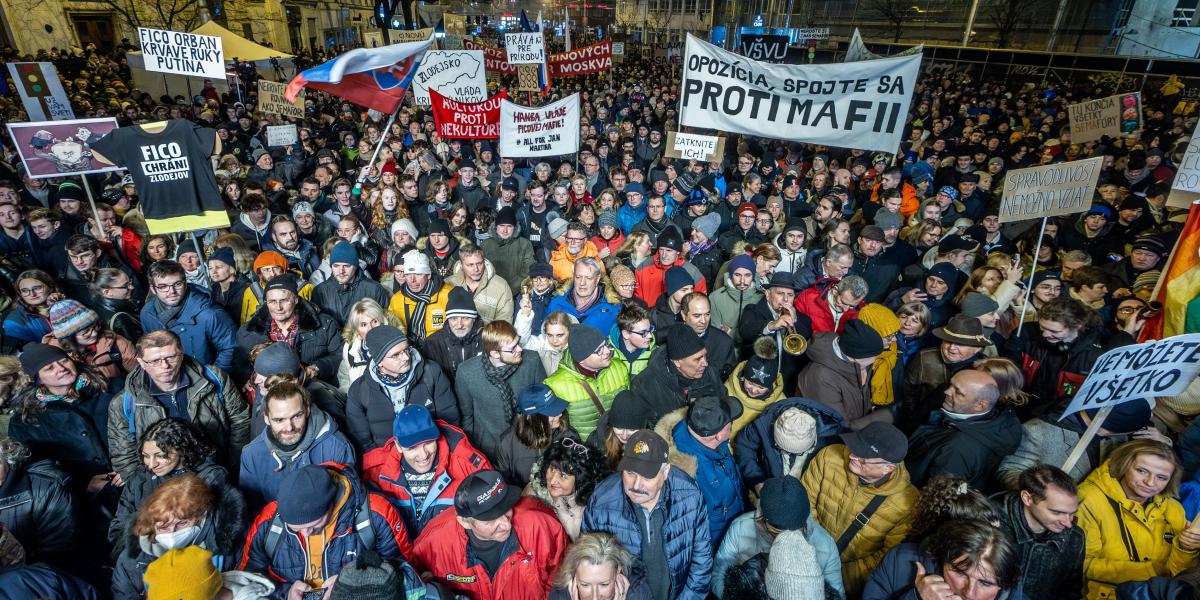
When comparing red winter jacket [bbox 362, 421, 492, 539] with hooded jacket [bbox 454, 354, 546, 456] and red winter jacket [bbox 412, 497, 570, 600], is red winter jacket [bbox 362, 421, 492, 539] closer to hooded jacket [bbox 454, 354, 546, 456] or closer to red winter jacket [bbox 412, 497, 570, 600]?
red winter jacket [bbox 412, 497, 570, 600]

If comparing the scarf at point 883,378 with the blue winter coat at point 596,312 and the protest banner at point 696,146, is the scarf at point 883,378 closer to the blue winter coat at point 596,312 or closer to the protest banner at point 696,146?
the blue winter coat at point 596,312

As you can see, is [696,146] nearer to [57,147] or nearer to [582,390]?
[582,390]

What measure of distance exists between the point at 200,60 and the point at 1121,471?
13.0 metres

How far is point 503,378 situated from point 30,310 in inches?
162

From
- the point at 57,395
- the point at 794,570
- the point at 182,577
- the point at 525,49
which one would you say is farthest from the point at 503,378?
the point at 525,49

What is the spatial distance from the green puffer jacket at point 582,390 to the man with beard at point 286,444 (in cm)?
137

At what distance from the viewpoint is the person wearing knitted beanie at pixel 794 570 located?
236 cm

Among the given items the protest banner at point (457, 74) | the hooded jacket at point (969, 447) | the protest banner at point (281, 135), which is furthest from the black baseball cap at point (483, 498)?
the protest banner at point (281, 135)

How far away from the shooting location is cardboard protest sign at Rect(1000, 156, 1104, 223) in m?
5.02

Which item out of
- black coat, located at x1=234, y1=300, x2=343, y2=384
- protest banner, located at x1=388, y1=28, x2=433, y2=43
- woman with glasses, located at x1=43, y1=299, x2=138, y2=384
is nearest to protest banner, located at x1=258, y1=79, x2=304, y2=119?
protest banner, located at x1=388, y1=28, x2=433, y2=43

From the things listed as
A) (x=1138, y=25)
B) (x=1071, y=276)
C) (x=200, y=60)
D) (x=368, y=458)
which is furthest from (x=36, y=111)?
(x=1138, y=25)

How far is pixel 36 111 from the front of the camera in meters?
8.15

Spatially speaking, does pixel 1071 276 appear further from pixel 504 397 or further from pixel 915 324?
pixel 504 397

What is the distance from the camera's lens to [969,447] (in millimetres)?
3180
